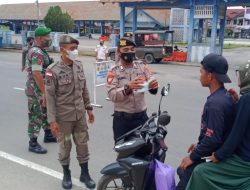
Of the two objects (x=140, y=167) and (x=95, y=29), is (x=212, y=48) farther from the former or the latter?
(x=95, y=29)

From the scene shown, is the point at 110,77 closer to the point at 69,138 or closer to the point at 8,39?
the point at 69,138

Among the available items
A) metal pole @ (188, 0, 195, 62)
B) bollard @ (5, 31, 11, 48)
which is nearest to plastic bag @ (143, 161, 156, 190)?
metal pole @ (188, 0, 195, 62)

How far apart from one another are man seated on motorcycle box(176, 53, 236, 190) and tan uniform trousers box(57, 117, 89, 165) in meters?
1.66

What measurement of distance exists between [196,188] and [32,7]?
203ft

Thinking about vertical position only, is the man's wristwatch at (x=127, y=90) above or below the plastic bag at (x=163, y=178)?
above

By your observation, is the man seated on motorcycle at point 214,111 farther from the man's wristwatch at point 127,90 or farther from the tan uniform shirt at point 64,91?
the tan uniform shirt at point 64,91

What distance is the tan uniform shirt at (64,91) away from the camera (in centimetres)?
383

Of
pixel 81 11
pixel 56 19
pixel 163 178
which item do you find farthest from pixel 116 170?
pixel 81 11

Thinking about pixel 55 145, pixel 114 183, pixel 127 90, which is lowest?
pixel 55 145

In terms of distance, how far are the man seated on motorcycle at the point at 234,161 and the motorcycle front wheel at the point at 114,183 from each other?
0.91 meters

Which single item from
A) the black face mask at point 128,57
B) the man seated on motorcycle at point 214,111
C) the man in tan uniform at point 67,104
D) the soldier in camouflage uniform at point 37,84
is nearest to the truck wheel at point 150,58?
the soldier in camouflage uniform at point 37,84

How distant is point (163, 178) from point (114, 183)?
78cm

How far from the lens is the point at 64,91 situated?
12.9ft

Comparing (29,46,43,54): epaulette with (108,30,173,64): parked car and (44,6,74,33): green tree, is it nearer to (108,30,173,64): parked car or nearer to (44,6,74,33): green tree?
(108,30,173,64): parked car
